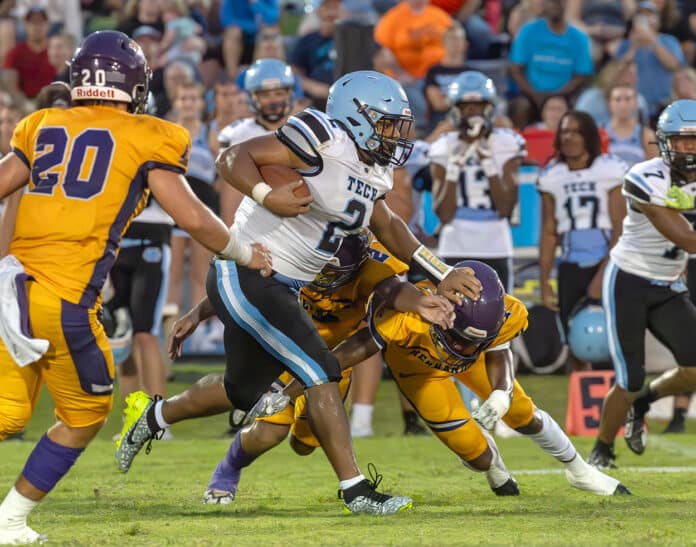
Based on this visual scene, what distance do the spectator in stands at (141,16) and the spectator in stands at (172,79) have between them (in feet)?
5.15

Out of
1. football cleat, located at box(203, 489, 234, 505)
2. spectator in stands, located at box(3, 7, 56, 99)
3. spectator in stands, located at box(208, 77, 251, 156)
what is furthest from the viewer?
spectator in stands, located at box(3, 7, 56, 99)

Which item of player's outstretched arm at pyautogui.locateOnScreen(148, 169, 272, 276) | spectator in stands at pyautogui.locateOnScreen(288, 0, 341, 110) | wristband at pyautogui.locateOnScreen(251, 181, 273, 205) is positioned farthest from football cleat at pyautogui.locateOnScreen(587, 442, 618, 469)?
spectator in stands at pyautogui.locateOnScreen(288, 0, 341, 110)

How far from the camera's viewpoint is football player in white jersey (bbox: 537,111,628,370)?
28.5 feet

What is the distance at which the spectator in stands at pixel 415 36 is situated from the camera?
1198 centimetres

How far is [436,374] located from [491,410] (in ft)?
1.63

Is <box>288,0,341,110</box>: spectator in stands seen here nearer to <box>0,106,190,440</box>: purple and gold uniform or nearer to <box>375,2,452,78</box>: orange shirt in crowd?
<box>375,2,452,78</box>: orange shirt in crowd

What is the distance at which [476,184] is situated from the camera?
8625 mm

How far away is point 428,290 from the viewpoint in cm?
587

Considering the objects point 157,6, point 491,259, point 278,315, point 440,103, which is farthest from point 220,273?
point 157,6

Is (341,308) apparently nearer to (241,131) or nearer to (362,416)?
(362,416)

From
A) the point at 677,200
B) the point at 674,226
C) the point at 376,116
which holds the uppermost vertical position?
the point at 376,116

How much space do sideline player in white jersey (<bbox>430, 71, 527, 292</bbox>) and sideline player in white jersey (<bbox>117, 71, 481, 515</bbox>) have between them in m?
3.08

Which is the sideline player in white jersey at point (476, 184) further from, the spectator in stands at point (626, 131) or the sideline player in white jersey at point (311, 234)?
the sideline player in white jersey at point (311, 234)

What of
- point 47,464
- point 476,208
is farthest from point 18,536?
point 476,208
